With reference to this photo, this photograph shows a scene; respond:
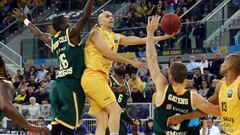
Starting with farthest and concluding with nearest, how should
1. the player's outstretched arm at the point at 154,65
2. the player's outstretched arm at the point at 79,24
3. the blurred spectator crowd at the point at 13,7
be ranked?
the blurred spectator crowd at the point at 13,7 → the player's outstretched arm at the point at 79,24 → the player's outstretched arm at the point at 154,65

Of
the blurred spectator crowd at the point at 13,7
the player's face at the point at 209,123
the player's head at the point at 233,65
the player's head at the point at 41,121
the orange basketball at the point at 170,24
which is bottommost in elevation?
the player's head at the point at 41,121

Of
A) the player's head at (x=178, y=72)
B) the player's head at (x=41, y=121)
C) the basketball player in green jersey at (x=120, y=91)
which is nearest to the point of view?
the player's head at (x=178, y=72)

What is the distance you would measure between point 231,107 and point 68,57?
2.90m

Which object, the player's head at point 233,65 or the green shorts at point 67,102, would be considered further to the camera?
the green shorts at point 67,102

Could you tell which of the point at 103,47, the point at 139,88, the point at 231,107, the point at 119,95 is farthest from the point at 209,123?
the point at 231,107

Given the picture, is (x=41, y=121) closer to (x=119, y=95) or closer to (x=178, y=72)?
(x=119, y=95)

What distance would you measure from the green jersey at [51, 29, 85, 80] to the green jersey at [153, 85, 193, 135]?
6.11 ft

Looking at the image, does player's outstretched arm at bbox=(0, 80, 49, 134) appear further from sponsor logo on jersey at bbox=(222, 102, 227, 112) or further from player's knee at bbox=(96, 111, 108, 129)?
player's knee at bbox=(96, 111, 108, 129)

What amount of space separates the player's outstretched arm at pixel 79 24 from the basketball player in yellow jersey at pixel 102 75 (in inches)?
15.3

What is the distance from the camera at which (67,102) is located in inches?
361

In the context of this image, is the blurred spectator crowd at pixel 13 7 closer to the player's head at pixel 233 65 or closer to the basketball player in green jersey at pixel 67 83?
the basketball player in green jersey at pixel 67 83

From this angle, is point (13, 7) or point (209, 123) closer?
point (209, 123)

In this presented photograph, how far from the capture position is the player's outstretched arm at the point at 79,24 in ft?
28.7


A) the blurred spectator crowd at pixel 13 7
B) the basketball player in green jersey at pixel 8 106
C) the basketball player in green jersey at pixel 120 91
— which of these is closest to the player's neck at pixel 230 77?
the basketball player in green jersey at pixel 8 106
